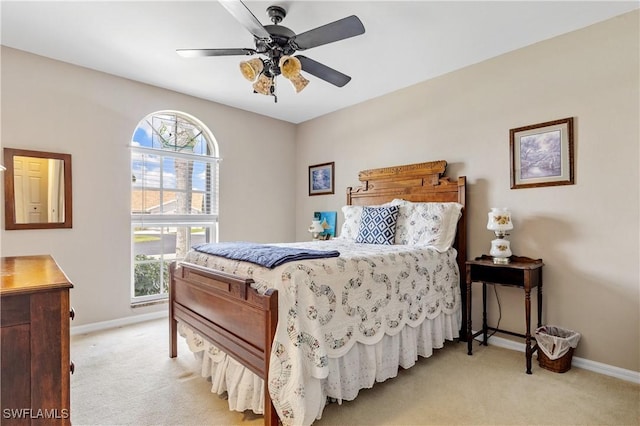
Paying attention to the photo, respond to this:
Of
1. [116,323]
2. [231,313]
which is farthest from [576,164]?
[116,323]

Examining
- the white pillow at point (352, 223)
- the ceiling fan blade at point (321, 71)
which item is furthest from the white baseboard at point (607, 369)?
the ceiling fan blade at point (321, 71)

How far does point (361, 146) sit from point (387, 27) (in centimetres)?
173

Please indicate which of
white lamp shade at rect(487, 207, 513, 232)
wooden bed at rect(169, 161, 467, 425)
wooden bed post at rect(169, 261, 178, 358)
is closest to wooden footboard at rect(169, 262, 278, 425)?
wooden bed at rect(169, 161, 467, 425)

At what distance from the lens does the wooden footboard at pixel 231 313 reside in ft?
5.37

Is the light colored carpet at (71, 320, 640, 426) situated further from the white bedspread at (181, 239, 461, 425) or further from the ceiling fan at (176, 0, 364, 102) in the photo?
the ceiling fan at (176, 0, 364, 102)

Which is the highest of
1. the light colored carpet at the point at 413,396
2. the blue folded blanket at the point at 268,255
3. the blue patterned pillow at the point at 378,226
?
the blue patterned pillow at the point at 378,226

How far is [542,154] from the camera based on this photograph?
271 centimetres

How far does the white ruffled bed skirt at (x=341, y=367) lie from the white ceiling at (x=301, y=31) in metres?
2.25

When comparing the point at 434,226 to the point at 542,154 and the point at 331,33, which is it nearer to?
the point at 542,154

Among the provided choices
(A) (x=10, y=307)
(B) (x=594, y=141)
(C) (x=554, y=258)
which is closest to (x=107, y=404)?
(A) (x=10, y=307)

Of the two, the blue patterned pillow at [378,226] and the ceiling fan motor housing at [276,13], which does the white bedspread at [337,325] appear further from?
the ceiling fan motor housing at [276,13]

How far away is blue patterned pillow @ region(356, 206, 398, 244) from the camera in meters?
3.14

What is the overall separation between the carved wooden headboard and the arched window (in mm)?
1832

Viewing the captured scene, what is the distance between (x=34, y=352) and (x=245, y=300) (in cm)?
87
